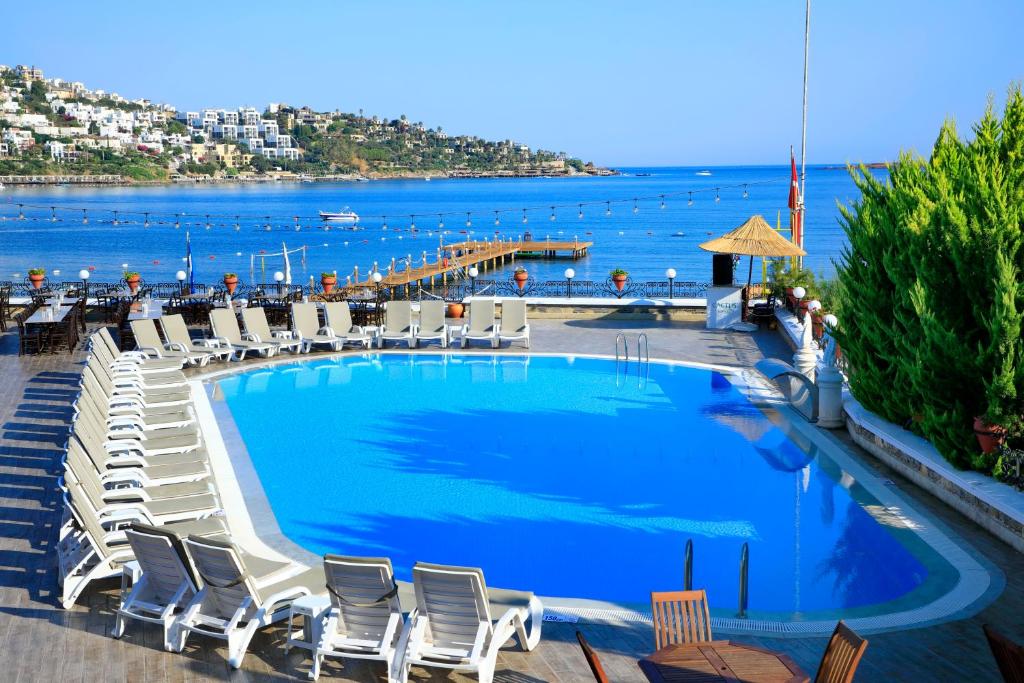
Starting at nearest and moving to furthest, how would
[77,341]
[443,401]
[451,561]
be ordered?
[451,561] → [443,401] → [77,341]

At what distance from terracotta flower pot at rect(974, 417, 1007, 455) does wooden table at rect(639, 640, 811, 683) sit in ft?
14.7

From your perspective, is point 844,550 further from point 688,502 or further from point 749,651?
point 749,651

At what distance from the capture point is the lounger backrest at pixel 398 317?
1812cm

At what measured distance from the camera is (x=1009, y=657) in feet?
15.4

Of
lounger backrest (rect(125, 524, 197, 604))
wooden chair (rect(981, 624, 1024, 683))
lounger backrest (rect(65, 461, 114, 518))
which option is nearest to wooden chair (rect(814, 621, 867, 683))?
wooden chair (rect(981, 624, 1024, 683))

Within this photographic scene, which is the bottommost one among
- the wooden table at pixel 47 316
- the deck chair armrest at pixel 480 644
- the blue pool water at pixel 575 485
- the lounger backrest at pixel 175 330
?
the blue pool water at pixel 575 485

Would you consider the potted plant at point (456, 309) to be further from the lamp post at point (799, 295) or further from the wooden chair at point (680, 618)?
the wooden chair at point (680, 618)

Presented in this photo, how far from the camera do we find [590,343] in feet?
59.1

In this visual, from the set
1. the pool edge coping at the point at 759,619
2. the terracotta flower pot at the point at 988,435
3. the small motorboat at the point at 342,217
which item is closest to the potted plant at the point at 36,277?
the pool edge coping at the point at 759,619

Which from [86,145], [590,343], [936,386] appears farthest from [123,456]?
[86,145]

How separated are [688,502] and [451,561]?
2.82 metres

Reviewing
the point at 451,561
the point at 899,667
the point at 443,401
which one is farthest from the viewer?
the point at 443,401

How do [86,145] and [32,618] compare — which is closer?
[32,618]

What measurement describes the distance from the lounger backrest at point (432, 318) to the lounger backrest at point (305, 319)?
1881 mm
